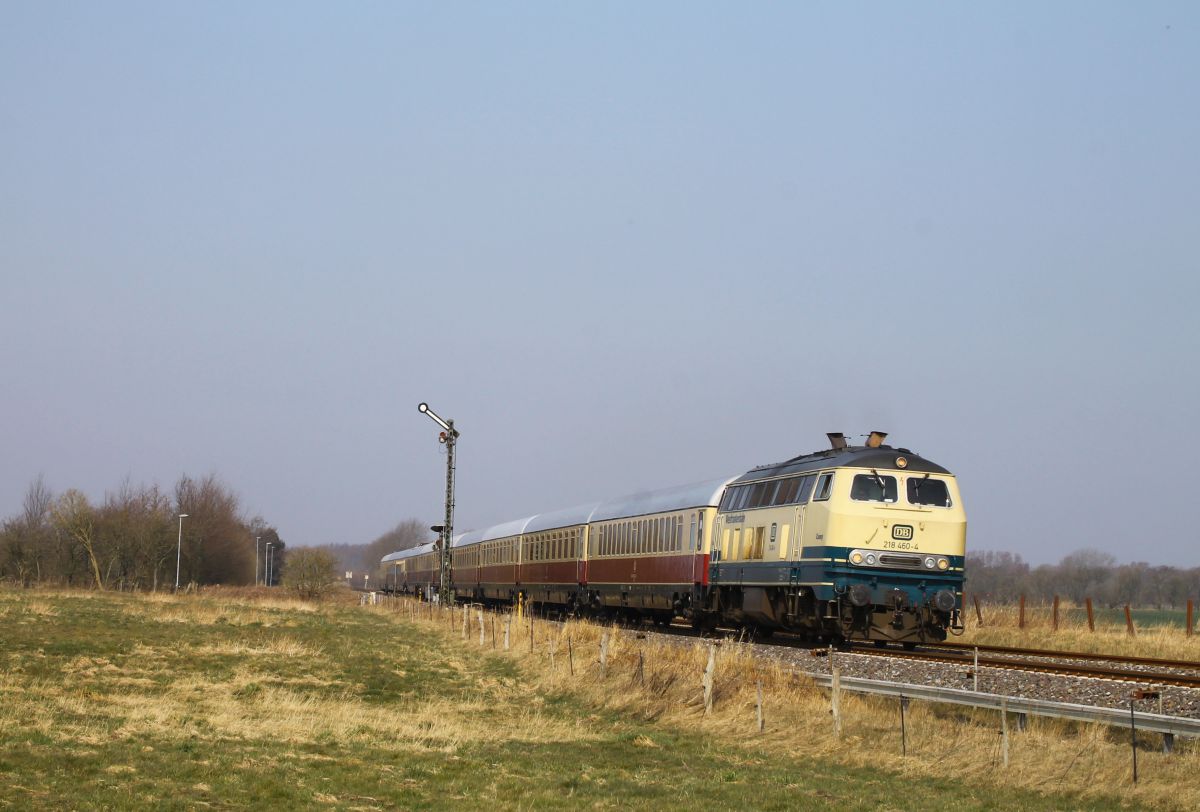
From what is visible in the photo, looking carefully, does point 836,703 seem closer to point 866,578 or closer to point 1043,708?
point 1043,708

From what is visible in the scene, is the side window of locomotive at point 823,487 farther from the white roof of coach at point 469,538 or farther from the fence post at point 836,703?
the white roof of coach at point 469,538

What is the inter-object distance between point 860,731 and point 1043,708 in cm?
261

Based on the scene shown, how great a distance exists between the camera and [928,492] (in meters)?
27.9

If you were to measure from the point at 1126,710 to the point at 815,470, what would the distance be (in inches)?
432

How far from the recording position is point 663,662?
24609mm

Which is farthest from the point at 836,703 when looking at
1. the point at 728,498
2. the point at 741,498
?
the point at 728,498

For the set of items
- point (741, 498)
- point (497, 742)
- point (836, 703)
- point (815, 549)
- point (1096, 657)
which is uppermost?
point (741, 498)

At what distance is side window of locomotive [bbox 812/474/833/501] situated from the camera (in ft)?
89.8

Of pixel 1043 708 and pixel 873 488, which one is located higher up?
pixel 873 488

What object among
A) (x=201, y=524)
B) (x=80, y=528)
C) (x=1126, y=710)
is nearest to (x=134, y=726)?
(x=1126, y=710)

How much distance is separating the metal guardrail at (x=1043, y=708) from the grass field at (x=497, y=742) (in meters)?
0.31

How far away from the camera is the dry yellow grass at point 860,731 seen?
577 inches

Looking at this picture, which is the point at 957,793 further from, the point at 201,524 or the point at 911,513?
the point at 201,524

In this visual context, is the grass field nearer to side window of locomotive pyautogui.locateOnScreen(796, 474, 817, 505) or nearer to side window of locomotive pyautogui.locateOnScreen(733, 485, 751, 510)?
side window of locomotive pyautogui.locateOnScreen(796, 474, 817, 505)
